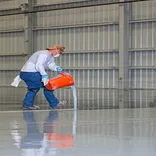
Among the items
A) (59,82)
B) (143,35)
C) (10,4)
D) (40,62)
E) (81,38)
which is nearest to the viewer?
(40,62)

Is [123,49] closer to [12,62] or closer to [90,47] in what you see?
[90,47]

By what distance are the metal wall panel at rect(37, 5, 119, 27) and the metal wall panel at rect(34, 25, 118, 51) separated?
0.80 ft

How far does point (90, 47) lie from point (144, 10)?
2300 mm

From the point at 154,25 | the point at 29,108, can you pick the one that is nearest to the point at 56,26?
the point at 154,25

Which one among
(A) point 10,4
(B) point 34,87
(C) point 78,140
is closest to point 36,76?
(B) point 34,87

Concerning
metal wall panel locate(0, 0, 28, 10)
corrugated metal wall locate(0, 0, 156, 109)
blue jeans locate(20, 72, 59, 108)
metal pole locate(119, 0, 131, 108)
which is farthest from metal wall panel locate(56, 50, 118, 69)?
blue jeans locate(20, 72, 59, 108)

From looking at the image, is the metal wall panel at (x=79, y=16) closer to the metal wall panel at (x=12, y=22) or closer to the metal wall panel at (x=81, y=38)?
the metal wall panel at (x=81, y=38)

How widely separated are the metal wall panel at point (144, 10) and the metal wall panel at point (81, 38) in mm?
779

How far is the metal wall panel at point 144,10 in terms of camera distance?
47.2 ft

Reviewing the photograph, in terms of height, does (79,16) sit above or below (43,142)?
above

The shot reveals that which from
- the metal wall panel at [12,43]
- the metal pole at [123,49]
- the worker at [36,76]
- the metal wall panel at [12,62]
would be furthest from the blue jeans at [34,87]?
the metal wall panel at [12,43]

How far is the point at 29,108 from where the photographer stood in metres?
9.27

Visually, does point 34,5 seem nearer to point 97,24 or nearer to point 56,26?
point 56,26

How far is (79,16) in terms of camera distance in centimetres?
1620
